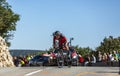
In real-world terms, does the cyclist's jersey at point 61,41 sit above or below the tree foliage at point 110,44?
below

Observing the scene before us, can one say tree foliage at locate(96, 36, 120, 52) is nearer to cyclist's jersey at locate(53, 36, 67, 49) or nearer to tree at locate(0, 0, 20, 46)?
tree at locate(0, 0, 20, 46)

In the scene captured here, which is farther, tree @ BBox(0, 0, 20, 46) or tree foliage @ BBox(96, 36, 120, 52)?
tree foliage @ BBox(96, 36, 120, 52)

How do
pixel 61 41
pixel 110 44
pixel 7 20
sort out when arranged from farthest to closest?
pixel 110 44 → pixel 7 20 → pixel 61 41

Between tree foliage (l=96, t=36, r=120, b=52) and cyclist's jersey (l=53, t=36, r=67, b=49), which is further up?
tree foliage (l=96, t=36, r=120, b=52)

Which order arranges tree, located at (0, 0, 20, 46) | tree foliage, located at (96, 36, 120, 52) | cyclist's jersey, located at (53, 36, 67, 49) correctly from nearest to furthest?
1. cyclist's jersey, located at (53, 36, 67, 49)
2. tree, located at (0, 0, 20, 46)
3. tree foliage, located at (96, 36, 120, 52)

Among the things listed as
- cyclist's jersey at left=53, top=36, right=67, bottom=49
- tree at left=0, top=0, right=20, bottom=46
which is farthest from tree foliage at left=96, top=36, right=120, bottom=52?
cyclist's jersey at left=53, top=36, right=67, bottom=49

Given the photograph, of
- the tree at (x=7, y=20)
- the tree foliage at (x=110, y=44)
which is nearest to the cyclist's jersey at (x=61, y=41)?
the tree at (x=7, y=20)

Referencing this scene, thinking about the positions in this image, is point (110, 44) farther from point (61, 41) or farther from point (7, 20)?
point (61, 41)

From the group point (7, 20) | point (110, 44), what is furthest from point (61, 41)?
point (110, 44)

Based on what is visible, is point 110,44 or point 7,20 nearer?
point 7,20

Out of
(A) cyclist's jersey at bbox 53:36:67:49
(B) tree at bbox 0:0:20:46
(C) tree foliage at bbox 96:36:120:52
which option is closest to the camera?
(A) cyclist's jersey at bbox 53:36:67:49

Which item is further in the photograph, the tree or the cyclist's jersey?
the tree

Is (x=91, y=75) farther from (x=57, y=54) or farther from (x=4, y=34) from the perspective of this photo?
(x=4, y=34)

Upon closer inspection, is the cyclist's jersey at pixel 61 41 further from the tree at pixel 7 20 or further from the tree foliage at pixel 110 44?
the tree foliage at pixel 110 44
